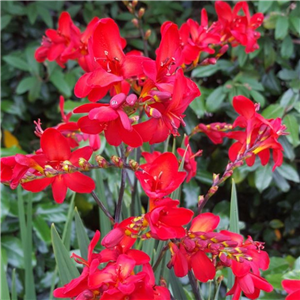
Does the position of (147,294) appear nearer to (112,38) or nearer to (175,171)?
(175,171)

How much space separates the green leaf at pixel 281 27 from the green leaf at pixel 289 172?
1.25 ft

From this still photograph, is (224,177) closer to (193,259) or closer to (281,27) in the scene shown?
(193,259)

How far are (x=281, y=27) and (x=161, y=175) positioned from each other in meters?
0.91

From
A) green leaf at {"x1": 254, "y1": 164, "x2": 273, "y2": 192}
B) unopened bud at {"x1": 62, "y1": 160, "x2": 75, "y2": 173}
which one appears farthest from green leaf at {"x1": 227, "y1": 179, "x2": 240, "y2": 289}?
green leaf at {"x1": 254, "y1": 164, "x2": 273, "y2": 192}

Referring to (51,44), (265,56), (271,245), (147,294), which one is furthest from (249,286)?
(271,245)

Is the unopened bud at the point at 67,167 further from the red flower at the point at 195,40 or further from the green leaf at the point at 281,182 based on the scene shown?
the green leaf at the point at 281,182

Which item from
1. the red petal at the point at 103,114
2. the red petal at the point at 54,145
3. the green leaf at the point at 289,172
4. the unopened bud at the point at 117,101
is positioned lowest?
the green leaf at the point at 289,172

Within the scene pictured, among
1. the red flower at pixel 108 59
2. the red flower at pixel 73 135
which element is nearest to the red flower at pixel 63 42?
the red flower at pixel 73 135

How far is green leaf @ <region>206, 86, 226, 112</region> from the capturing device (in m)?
1.29

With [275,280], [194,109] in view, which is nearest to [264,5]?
[194,109]

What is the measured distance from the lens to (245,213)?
1768 millimetres

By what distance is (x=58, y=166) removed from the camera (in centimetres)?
53

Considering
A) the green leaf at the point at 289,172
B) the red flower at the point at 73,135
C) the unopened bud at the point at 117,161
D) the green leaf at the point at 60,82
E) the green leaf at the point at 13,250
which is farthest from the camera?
the green leaf at the point at 60,82

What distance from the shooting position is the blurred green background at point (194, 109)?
3.97 feet
